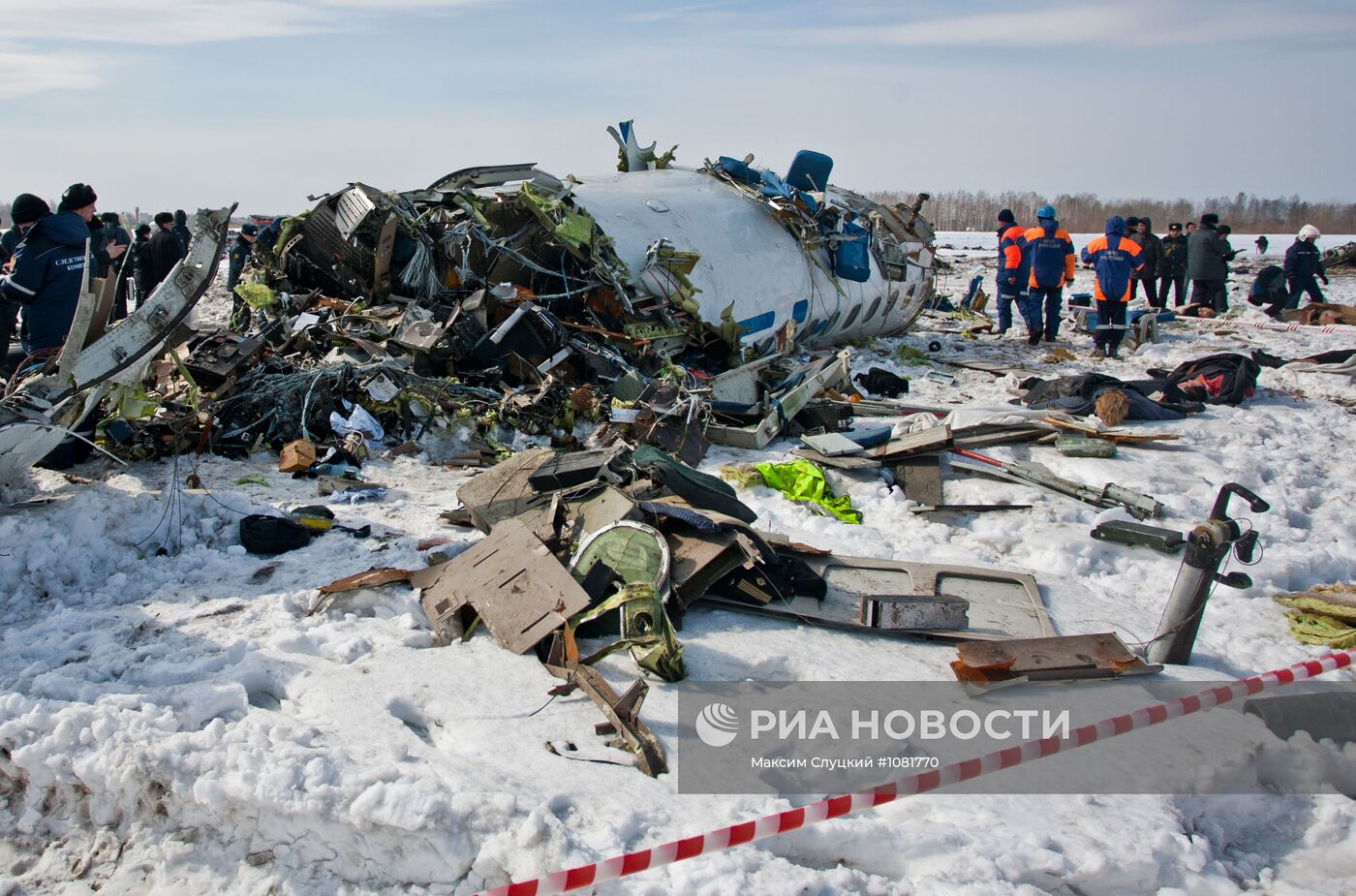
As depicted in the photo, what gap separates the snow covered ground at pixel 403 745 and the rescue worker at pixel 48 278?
1.76m

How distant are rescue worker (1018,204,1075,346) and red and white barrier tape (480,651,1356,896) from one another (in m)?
10.1

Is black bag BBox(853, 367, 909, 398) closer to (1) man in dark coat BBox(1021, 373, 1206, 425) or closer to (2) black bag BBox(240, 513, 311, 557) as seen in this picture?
(1) man in dark coat BBox(1021, 373, 1206, 425)

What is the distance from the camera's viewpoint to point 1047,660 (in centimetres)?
415

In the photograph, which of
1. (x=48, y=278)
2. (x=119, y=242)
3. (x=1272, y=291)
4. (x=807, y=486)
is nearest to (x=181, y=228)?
(x=119, y=242)

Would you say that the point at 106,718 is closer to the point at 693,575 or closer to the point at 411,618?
the point at 411,618

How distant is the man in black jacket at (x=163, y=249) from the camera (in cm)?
1194

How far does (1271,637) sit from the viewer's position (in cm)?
477

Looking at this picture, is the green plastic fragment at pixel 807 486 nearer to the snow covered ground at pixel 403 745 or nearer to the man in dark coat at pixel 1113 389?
the snow covered ground at pixel 403 745

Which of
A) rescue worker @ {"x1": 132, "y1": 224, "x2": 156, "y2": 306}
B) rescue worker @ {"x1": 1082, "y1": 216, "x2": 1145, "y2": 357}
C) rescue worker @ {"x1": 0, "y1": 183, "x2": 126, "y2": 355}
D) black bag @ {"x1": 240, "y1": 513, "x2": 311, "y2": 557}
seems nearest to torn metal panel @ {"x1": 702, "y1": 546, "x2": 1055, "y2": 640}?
black bag @ {"x1": 240, "y1": 513, "x2": 311, "y2": 557}

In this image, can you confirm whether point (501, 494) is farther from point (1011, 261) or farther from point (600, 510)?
point (1011, 261)

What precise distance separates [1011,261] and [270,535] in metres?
11.7

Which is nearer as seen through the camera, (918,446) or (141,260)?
(918,446)

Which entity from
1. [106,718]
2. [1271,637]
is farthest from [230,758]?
[1271,637]

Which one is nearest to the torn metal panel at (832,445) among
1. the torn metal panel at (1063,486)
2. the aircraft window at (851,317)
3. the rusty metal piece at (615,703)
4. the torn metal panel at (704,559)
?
the torn metal panel at (1063,486)
